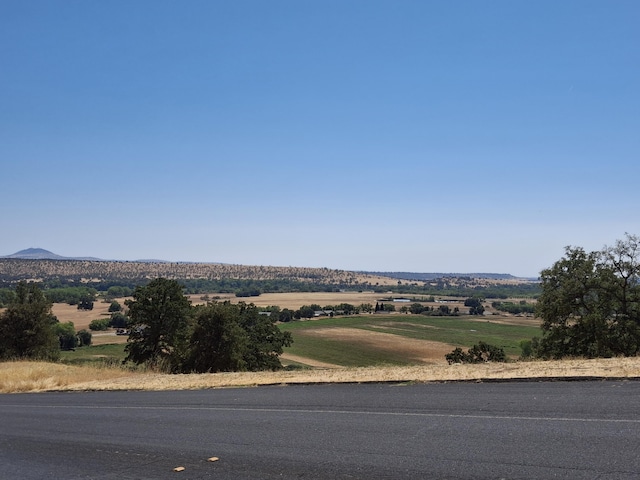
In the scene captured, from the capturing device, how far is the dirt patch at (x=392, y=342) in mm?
68375

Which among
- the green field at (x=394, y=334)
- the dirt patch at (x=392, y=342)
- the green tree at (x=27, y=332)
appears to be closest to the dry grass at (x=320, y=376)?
the green tree at (x=27, y=332)

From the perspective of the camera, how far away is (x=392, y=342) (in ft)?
268

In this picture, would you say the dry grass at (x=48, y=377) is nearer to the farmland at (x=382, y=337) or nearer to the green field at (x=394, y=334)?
the green field at (x=394, y=334)

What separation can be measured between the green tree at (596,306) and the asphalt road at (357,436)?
18547mm

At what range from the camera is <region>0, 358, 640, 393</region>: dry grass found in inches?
508

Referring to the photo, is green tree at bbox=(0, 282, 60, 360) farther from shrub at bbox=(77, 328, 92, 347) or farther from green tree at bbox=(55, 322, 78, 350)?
shrub at bbox=(77, 328, 92, 347)

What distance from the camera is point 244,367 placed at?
34594 millimetres

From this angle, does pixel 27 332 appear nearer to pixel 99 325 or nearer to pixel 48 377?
pixel 48 377

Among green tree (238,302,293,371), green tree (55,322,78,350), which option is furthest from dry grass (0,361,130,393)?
green tree (55,322,78,350)

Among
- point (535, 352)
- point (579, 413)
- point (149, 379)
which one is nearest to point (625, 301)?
Result: point (535, 352)

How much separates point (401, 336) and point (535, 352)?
5954 centimetres

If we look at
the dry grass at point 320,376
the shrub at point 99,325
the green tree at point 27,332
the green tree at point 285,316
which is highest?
the dry grass at point 320,376

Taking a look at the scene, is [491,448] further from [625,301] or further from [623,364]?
[625,301]

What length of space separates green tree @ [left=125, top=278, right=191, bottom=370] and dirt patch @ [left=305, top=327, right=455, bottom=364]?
1238 inches
